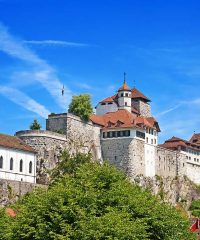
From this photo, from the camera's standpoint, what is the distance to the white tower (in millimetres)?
129875

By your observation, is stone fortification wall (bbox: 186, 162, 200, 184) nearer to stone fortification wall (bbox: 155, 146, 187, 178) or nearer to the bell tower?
stone fortification wall (bbox: 155, 146, 187, 178)

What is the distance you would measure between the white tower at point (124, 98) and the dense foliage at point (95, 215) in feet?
215

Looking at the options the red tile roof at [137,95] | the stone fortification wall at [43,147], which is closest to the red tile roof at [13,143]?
the stone fortification wall at [43,147]

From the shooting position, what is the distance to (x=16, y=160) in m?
99.2

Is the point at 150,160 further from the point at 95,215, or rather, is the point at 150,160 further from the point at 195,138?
the point at 95,215

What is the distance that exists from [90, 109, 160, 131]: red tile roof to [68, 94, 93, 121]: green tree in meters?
2.70

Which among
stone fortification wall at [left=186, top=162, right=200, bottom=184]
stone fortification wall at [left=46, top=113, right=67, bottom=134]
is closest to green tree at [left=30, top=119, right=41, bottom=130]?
stone fortification wall at [left=46, top=113, right=67, bottom=134]

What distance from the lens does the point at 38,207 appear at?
191 feet

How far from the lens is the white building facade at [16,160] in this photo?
9675 centimetres

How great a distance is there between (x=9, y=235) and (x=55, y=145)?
50.0 metres

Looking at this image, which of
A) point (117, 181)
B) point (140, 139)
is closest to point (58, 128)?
point (140, 139)

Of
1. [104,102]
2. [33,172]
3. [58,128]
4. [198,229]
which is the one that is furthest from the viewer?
[104,102]

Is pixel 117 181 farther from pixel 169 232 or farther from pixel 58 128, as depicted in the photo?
pixel 58 128

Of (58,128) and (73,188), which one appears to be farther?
(58,128)
